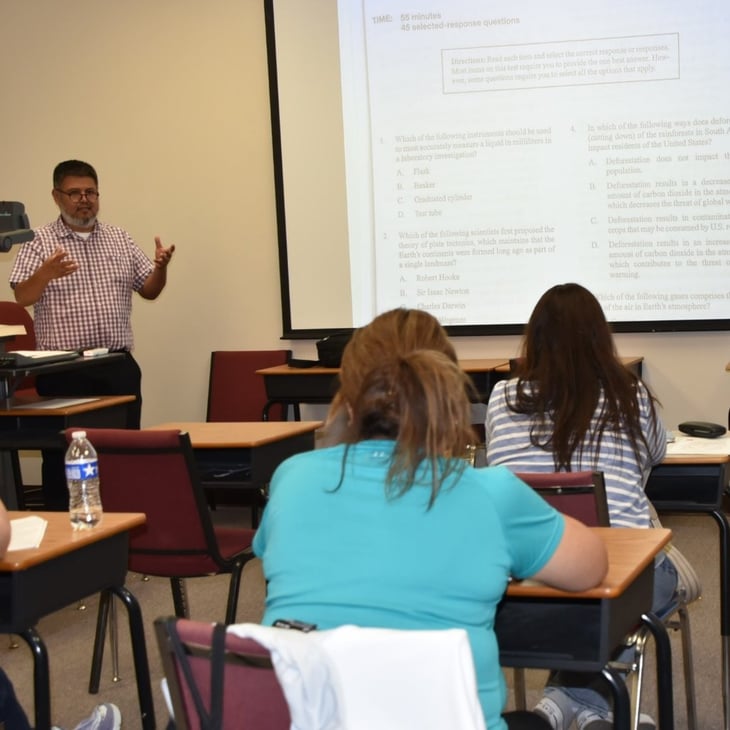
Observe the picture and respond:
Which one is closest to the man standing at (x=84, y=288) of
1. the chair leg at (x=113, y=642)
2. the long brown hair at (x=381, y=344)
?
the chair leg at (x=113, y=642)

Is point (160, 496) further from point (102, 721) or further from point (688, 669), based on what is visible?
point (688, 669)

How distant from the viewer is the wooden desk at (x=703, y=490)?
118 inches

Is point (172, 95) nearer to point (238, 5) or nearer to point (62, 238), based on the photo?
point (238, 5)

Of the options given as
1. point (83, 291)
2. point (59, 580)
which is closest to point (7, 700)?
point (59, 580)

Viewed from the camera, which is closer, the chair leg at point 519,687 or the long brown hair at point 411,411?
the long brown hair at point 411,411

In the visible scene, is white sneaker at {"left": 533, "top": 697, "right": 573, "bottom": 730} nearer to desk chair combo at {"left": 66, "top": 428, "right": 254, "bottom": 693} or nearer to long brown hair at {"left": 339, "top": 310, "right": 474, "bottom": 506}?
desk chair combo at {"left": 66, "top": 428, "right": 254, "bottom": 693}

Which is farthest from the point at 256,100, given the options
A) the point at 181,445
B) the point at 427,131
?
the point at 181,445

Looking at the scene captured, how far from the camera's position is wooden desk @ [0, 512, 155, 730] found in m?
2.22

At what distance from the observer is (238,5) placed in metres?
6.18

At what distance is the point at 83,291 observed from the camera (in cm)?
523

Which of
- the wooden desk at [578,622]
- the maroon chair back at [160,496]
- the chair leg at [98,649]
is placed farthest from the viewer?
the chair leg at [98,649]

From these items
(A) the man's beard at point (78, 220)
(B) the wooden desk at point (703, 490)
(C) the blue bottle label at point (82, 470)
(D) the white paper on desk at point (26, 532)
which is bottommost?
(B) the wooden desk at point (703, 490)

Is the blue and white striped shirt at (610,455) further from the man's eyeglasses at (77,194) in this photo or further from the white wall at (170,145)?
the white wall at (170,145)

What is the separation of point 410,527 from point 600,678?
133cm
